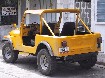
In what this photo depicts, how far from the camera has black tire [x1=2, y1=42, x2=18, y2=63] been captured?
11.0m

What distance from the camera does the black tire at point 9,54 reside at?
10992 millimetres

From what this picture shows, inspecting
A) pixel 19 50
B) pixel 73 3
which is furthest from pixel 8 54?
pixel 73 3

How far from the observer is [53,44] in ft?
29.4

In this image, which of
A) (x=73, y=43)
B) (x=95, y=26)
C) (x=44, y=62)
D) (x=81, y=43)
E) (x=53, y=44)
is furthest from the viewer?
(x=95, y=26)

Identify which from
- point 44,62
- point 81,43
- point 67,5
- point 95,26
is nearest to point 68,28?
point 81,43

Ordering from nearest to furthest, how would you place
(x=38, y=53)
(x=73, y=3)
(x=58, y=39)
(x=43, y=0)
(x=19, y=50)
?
(x=58, y=39)
(x=38, y=53)
(x=19, y=50)
(x=73, y=3)
(x=43, y=0)

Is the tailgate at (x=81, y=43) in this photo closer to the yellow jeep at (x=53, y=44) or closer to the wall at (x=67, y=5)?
the yellow jeep at (x=53, y=44)

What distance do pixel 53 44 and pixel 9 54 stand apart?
108 inches

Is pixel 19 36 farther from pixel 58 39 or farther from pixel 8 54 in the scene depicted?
pixel 58 39

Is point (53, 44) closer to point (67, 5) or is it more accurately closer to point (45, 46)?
point (45, 46)

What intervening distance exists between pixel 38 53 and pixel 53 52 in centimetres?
72

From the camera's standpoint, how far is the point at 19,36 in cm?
1069

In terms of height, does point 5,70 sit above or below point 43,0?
below

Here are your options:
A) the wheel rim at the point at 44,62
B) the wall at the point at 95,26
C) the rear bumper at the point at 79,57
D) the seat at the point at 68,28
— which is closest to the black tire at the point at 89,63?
the rear bumper at the point at 79,57
